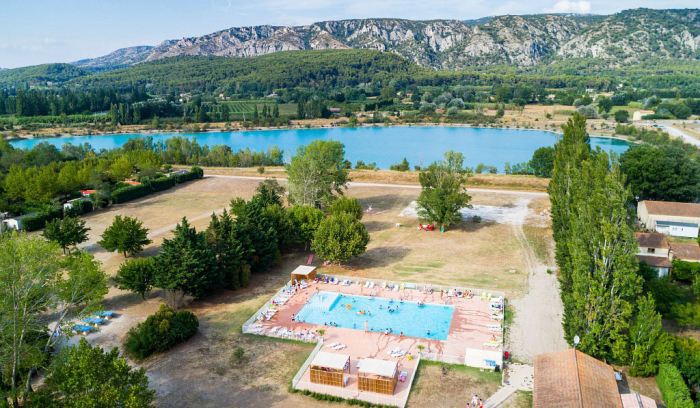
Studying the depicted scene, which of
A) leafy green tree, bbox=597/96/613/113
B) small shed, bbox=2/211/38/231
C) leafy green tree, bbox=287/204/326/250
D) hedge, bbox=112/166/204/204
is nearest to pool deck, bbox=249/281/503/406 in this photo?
leafy green tree, bbox=287/204/326/250

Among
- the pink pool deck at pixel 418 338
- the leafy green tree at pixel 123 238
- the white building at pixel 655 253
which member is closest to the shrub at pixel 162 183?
the leafy green tree at pixel 123 238

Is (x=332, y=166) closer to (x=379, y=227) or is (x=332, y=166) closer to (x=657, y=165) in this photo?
(x=379, y=227)

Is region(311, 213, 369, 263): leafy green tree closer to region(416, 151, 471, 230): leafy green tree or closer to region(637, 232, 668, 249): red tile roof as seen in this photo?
region(416, 151, 471, 230): leafy green tree

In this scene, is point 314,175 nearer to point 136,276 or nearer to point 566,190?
point 136,276

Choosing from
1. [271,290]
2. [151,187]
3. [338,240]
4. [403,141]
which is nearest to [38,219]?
[151,187]

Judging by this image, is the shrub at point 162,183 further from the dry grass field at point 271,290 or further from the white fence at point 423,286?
the white fence at point 423,286
